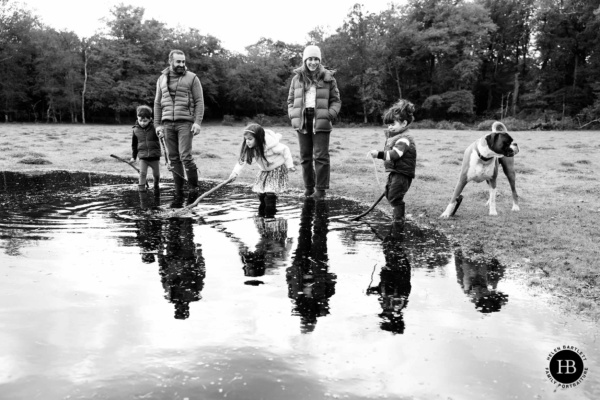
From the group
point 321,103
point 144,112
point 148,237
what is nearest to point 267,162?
point 321,103

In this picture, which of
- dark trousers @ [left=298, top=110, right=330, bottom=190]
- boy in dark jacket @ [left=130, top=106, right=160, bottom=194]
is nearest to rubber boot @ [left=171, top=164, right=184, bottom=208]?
boy in dark jacket @ [left=130, top=106, right=160, bottom=194]

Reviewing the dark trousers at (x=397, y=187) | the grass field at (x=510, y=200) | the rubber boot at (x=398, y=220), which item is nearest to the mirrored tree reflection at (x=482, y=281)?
the grass field at (x=510, y=200)

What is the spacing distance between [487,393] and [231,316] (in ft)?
5.75

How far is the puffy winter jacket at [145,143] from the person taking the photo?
8.45m

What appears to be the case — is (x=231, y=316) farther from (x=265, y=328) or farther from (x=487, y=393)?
(x=487, y=393)

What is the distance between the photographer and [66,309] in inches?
141

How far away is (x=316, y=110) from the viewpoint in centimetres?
824

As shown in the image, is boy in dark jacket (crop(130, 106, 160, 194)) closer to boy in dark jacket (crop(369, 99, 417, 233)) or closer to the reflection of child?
the reflection of child

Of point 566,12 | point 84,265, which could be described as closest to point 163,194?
point 84,265

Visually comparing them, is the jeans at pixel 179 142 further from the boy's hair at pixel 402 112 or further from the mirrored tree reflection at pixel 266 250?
the boy's hair at pixel 402 112

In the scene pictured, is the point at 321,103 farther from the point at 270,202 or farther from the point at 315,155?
the point at 270,202

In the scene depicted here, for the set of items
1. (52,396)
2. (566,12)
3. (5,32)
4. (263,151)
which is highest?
(566,12)

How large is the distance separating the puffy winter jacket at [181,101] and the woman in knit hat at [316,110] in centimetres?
166

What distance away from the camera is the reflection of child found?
712cm
